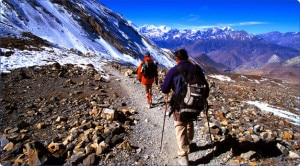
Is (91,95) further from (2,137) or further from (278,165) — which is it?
(278,165)

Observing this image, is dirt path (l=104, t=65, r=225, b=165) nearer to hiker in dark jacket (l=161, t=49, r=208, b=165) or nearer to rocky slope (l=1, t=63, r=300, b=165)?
rocky slope (l=1, t=63, r=300, b=165)

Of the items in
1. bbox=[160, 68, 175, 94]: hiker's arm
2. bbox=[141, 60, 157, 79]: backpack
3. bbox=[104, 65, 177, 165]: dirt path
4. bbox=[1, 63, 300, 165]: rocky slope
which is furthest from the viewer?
bbox=[141, 60, 157, 79]: backpack

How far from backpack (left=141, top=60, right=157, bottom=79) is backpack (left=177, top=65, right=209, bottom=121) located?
5236 millimetres

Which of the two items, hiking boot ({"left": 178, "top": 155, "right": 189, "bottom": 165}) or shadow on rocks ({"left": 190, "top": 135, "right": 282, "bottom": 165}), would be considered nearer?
hiking boot ({"left": 178, "top": 155, "right": 189, "bottom": 165})

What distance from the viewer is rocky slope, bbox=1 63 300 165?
24.1ft

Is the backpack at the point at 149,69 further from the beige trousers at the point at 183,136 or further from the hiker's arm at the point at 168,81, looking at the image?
the beige trousers at the point at 183,136

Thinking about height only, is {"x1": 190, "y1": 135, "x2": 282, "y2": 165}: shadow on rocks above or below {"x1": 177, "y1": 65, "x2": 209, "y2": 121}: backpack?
below

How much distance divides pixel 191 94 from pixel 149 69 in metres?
5.61

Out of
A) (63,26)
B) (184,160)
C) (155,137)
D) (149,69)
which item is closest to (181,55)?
(184,160)

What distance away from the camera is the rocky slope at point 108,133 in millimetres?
7348

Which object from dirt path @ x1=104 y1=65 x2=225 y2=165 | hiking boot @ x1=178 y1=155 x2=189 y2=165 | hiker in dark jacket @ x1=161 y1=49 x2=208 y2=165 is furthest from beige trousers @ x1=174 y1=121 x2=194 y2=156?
dirt path @ x1=104 y1=65 x2=225 y2=165

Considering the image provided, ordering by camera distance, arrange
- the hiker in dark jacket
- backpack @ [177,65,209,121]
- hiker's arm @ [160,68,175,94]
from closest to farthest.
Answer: backpack @ [177,65,209,121] < the hiker in dark jacket < hiker's arm @ [160,68,175,94]

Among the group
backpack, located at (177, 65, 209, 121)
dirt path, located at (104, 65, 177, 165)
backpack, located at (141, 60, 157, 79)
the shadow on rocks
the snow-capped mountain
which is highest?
the snow-capped mountain

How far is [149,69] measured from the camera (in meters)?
11.8
